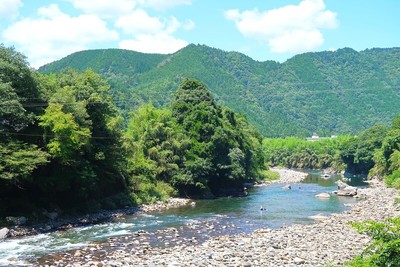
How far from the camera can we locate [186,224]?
35.8m

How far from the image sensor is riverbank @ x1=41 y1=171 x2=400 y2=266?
23250 mm

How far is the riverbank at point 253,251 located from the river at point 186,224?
1247 millimetres

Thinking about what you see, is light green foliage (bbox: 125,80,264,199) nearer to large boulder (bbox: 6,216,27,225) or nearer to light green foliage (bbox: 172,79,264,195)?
light green foliage (bbox: 172,79,264,195)

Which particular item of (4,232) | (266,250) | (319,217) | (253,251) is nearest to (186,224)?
(253,251)

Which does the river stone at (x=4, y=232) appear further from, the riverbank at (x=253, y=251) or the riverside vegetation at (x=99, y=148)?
the riverbank at (x=253, y=251)

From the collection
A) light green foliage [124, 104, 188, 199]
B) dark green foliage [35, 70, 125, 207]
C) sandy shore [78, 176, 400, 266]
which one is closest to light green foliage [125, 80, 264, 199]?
light green foliage [124, 104, 188, 199]

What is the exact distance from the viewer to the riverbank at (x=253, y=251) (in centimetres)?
2325

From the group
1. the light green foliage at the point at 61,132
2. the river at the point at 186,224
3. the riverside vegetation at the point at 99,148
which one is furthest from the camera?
the light green foliage at the point at 61,132

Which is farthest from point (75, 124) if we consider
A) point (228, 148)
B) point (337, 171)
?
point (337, 171)

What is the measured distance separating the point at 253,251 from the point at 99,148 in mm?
19982

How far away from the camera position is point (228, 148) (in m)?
61.2

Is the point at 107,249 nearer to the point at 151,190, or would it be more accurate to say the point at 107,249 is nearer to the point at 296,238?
the point at 296,238

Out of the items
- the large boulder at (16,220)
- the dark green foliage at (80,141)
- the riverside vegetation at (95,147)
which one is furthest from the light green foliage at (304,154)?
the large boulder at (16,220)

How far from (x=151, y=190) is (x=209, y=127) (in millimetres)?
13408
